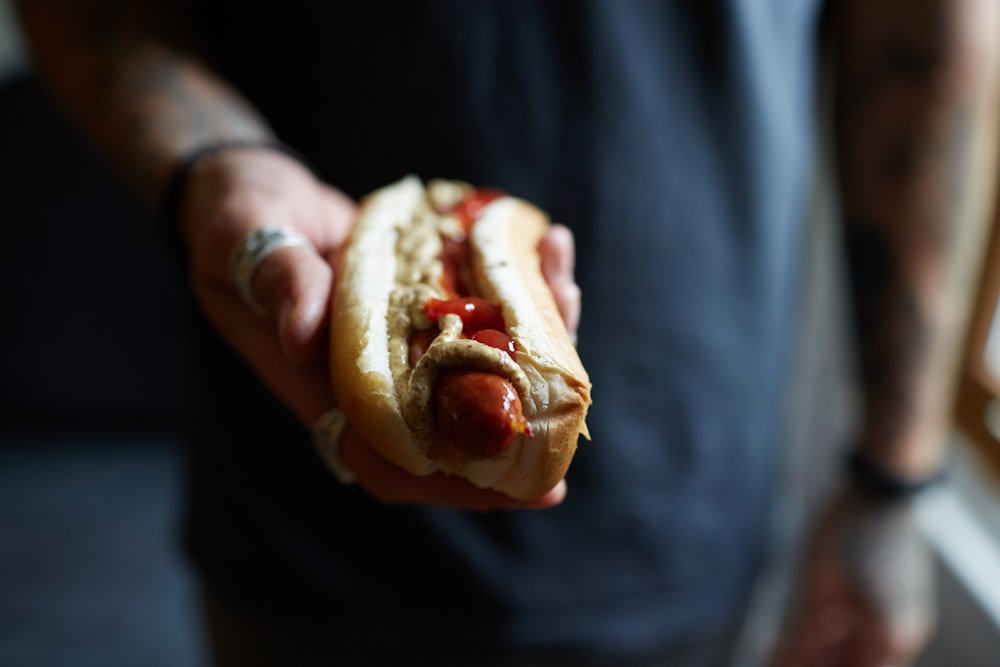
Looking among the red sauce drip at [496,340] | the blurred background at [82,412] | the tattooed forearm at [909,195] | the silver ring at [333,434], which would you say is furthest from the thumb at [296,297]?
the blurred background at [82,412]

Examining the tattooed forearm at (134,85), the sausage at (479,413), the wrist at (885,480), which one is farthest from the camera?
the wrist at (885,480)

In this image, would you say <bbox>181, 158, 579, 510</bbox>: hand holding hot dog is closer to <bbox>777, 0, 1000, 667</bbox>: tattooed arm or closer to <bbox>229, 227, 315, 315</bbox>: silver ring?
<bbox>229, 227, 315, 315</bbox>: silver ring

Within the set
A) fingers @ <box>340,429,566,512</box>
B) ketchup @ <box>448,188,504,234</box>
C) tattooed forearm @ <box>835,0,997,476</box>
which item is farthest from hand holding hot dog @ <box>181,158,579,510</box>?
tattooed forearm @ <box>835,0,997,476</box>

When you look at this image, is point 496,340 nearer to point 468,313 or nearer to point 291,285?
point 468,313

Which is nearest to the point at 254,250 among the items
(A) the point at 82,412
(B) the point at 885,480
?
(B) the point at 885,480

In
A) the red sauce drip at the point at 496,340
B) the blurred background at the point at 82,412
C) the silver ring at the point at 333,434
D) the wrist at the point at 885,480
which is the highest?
the red sauce drip at the point at 496,340

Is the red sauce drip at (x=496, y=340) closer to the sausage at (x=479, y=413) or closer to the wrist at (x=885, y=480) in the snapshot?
the sausage at (x=479, y=413)
